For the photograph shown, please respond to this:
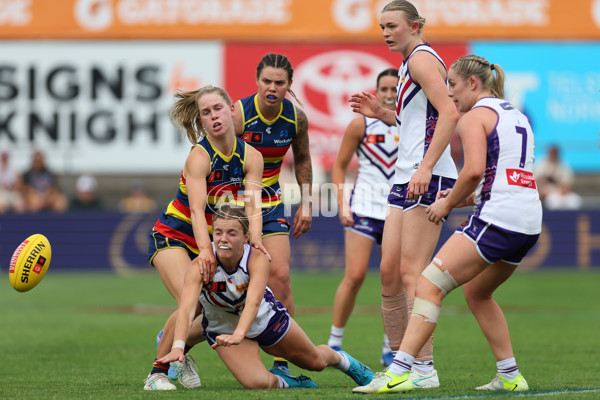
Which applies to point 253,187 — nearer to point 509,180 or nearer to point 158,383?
point 158,383

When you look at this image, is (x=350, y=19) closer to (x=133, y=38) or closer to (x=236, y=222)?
(x=133, y=38)

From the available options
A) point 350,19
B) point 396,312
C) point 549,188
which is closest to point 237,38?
point 350,19

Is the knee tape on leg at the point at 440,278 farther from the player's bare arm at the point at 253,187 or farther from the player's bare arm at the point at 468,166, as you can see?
the player's bare arm at the point at 253,187

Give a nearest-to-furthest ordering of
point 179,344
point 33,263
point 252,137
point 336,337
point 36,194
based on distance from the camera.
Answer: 1. point 179,344
2. point 33,263
3. point 252,137
4. point 336,337
5. point 36,194

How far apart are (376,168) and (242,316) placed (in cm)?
294

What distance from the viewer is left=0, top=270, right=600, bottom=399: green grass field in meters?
6.02

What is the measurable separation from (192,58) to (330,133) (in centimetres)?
427

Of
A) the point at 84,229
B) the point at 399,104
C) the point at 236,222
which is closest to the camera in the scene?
the point at 236,222

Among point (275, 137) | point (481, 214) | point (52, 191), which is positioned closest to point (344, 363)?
point (481, 214)

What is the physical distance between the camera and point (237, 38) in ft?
79.6

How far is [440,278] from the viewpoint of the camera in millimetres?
5535

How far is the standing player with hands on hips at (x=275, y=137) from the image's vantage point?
22.6 ft

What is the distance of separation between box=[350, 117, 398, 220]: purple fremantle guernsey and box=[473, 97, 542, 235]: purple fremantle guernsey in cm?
255

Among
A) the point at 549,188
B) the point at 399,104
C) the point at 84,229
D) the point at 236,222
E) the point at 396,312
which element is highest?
the point at 399,104
